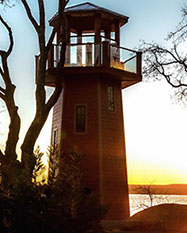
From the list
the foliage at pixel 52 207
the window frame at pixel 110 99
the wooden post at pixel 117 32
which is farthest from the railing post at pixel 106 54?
the foliage at pixel 52 207

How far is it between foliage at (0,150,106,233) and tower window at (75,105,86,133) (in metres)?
11.6

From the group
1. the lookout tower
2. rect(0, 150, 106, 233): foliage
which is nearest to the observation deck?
the lookout tower

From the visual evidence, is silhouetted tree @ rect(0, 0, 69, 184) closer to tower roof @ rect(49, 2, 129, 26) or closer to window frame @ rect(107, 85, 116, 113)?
tower roof @ rect(49, 2, 129, 26)

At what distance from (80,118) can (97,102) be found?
3.97 ft

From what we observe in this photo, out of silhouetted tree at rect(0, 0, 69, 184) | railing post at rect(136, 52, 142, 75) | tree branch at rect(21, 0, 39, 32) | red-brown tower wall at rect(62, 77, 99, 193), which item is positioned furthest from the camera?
railing post at rect(136, 52, 142, 75)

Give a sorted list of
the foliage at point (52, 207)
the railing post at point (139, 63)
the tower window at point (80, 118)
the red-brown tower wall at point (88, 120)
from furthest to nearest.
A: the railing post at point (139, 63)
the tower window at point (80, 118)
the red-brown tower wall at point (88, 120)
the foliage at point (52, 207)

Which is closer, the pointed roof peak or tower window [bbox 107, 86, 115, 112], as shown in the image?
the pointed roof peak

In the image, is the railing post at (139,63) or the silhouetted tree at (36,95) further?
the railing post at (139,63)

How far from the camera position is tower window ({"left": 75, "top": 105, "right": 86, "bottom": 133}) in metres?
20.0

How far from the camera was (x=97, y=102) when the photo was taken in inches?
787

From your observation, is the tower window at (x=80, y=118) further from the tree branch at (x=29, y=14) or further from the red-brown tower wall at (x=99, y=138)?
the tree branch at (x=29, y=14)

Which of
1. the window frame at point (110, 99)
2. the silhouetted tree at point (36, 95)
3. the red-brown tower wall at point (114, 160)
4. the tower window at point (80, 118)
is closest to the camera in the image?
the silhouetted tree at point (36, 95)

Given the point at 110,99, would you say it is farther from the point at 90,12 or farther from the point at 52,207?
the point at 52,207

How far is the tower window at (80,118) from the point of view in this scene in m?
20.0
